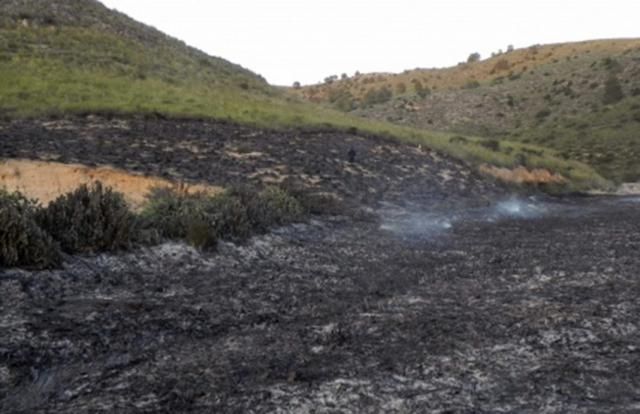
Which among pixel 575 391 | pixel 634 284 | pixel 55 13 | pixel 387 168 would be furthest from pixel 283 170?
pixel 55 13

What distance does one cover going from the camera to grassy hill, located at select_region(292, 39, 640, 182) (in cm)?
6256

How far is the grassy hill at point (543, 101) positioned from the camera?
62562 mm

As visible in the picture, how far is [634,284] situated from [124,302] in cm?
914

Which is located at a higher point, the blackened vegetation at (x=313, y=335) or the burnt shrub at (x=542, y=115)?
the burnt shrub at (x=542, y=115)

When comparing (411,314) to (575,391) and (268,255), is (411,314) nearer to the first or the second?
(575,391)

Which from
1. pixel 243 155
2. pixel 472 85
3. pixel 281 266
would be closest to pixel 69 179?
pixel 243 155

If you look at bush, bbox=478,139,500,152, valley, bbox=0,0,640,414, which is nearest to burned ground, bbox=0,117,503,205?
valley, bbox=0,0,640,414

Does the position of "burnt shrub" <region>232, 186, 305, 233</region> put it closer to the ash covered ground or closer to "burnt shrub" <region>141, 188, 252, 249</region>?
"burnt shrub" <region>141, 188, 252, 249</region>

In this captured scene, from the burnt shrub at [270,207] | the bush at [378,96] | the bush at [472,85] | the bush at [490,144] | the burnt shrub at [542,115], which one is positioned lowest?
the burnt shrub at [270,207]

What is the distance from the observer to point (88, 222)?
1247 cm

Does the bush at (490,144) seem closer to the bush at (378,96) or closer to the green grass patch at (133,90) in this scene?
the green grass patch at (133,90)

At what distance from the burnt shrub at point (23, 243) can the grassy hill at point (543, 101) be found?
150 ft

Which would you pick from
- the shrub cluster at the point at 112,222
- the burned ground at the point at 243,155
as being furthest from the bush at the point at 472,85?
the shrub cluster at the point at 112,222

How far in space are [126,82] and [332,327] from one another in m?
33.0
